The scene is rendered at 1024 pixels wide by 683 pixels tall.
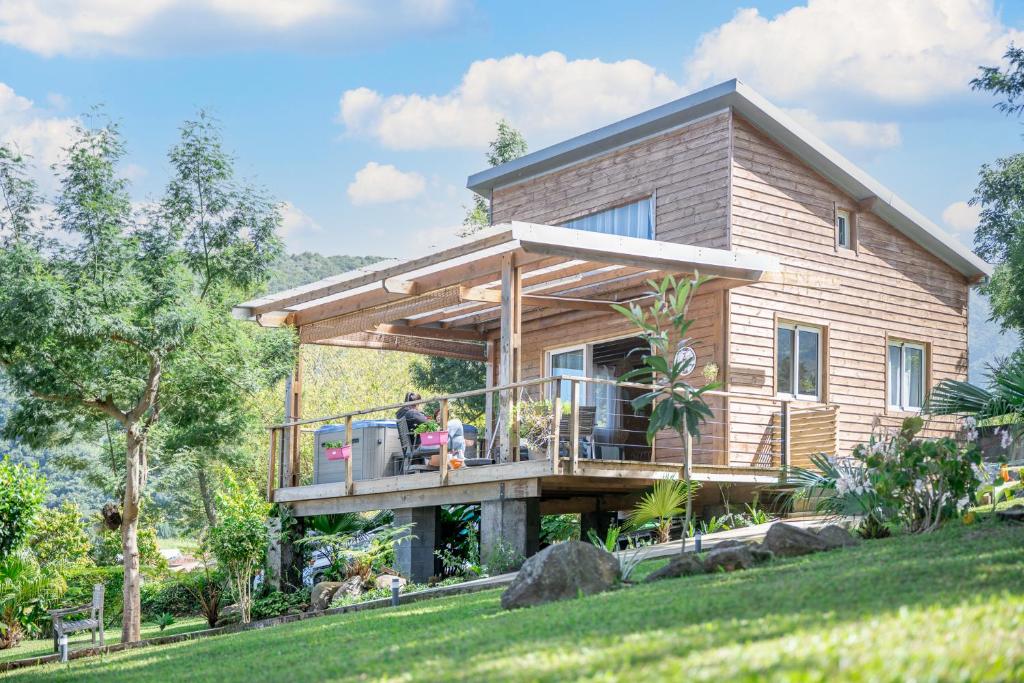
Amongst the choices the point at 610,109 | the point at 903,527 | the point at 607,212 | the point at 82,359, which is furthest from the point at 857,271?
the point at 610,109

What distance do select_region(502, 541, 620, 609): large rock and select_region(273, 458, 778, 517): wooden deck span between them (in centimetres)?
387

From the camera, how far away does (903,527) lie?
9.54m

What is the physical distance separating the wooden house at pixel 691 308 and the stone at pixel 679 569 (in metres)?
3.82

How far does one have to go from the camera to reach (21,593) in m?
16.8

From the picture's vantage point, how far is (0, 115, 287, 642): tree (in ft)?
43.7

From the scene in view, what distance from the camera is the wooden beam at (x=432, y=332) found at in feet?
61.7

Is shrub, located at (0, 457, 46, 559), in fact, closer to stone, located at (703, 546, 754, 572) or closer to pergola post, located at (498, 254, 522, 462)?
pergola post, located at (498, 254, 522, 462)

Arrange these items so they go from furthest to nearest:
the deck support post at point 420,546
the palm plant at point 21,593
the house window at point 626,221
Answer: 1. the house window at point 626,221
2. the palm plant at point 21,593
3. the deck support post at point 420,546

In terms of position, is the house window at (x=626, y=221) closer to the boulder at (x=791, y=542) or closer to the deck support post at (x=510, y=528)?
the deck support post at (x=510, y=528)

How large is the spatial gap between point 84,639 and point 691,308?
37.8 feet

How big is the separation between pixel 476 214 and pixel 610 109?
74.6 meters

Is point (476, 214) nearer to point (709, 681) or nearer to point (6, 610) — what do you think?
point (6, 610)

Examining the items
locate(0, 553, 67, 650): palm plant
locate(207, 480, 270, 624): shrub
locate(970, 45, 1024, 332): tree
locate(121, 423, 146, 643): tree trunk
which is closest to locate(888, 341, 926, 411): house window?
locate(970, 45, 1024, 332): tree

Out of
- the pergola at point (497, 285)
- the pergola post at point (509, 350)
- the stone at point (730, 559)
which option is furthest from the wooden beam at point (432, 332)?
the stone at point (730, 559)
